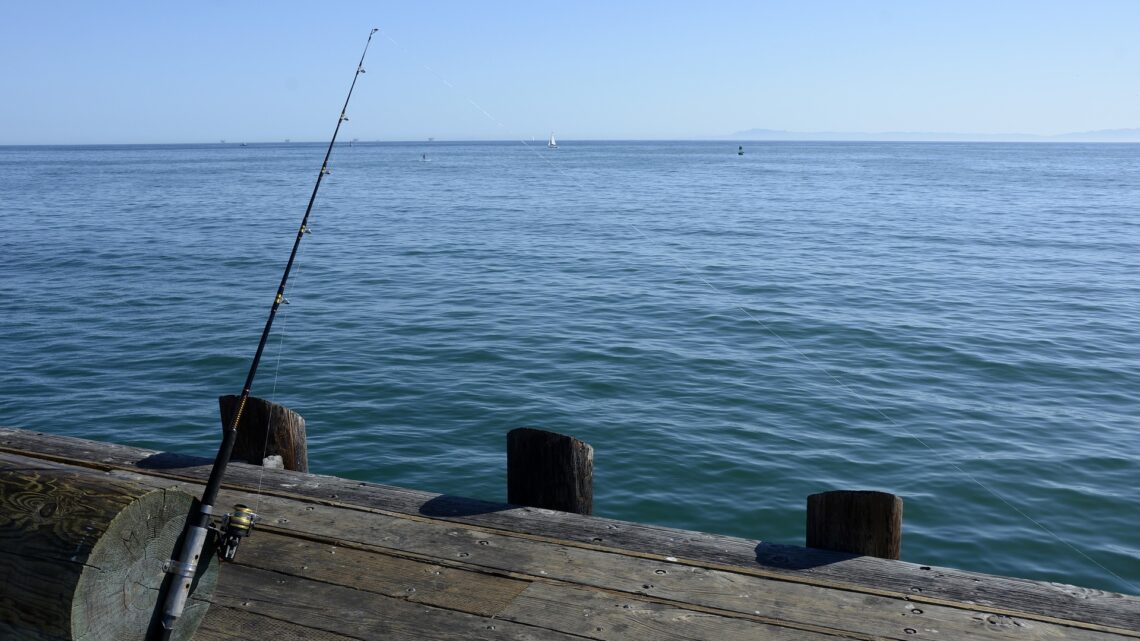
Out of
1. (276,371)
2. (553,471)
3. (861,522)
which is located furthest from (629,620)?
(276,371)

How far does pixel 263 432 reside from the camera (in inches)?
229


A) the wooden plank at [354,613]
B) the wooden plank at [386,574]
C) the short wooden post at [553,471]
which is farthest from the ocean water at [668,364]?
the wooden plank at [354,613]

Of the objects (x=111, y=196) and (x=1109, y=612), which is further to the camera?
(x=111, y=196)

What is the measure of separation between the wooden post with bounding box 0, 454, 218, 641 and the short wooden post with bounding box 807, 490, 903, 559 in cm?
286

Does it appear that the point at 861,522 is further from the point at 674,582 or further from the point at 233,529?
the point at 233,529

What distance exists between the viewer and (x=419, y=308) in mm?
17438

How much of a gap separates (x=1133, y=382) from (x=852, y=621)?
10.9 meters

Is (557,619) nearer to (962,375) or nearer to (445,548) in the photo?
(445,548)

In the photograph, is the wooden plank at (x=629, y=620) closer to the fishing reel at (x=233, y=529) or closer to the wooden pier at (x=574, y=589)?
the wooden pier at (x=574, y=589)

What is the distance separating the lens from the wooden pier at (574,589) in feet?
12.1

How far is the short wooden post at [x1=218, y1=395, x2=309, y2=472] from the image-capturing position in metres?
5.81

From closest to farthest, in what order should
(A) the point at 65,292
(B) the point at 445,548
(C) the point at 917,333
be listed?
1. (B) the point at 445,548
2. (C) the point at 917,333
3. (A) the point at 65,292

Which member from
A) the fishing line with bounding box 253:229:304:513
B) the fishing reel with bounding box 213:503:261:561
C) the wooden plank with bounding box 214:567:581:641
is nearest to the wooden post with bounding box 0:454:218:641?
the fishing reel with bounding box 213:503:261:561

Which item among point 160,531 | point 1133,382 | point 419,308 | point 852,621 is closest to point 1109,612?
point 852,621
